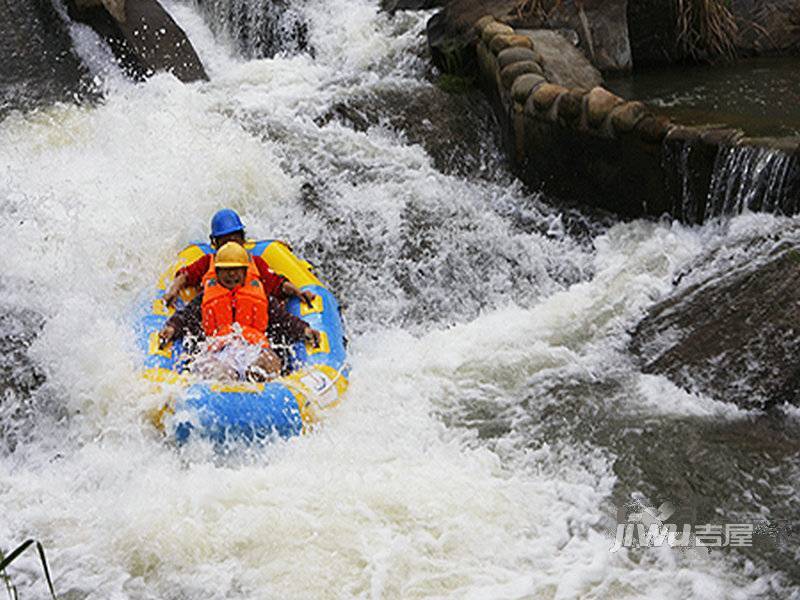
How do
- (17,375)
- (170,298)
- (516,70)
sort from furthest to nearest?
(516,70), (170,298), (17,375)

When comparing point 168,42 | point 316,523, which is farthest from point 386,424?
point 168,42

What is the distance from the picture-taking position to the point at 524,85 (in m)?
7.47

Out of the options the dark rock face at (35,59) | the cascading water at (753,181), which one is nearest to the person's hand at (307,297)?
the cascading water at (753,181)

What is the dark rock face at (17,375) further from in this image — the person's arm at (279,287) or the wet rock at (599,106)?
the wet rock at (599,106)

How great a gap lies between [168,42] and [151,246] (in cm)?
321

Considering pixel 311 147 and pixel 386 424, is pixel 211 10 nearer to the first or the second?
pixel 311 147

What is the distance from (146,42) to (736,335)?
19.7ft

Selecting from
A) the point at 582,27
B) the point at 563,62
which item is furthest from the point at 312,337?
the point at 582,27

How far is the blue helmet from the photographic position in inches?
243

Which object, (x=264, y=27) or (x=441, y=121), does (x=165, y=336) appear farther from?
(x=264, y=27)

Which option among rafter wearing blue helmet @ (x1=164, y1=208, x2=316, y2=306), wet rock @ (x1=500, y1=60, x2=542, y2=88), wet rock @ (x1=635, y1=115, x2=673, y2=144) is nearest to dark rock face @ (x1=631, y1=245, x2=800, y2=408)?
wet rock @ (x1=635, y1=115, x2=673, y2=144)

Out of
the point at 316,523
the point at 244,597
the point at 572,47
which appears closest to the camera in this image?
the point at 244,597

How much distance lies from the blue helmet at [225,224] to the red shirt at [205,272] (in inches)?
6.6

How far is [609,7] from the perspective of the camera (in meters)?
8.53
